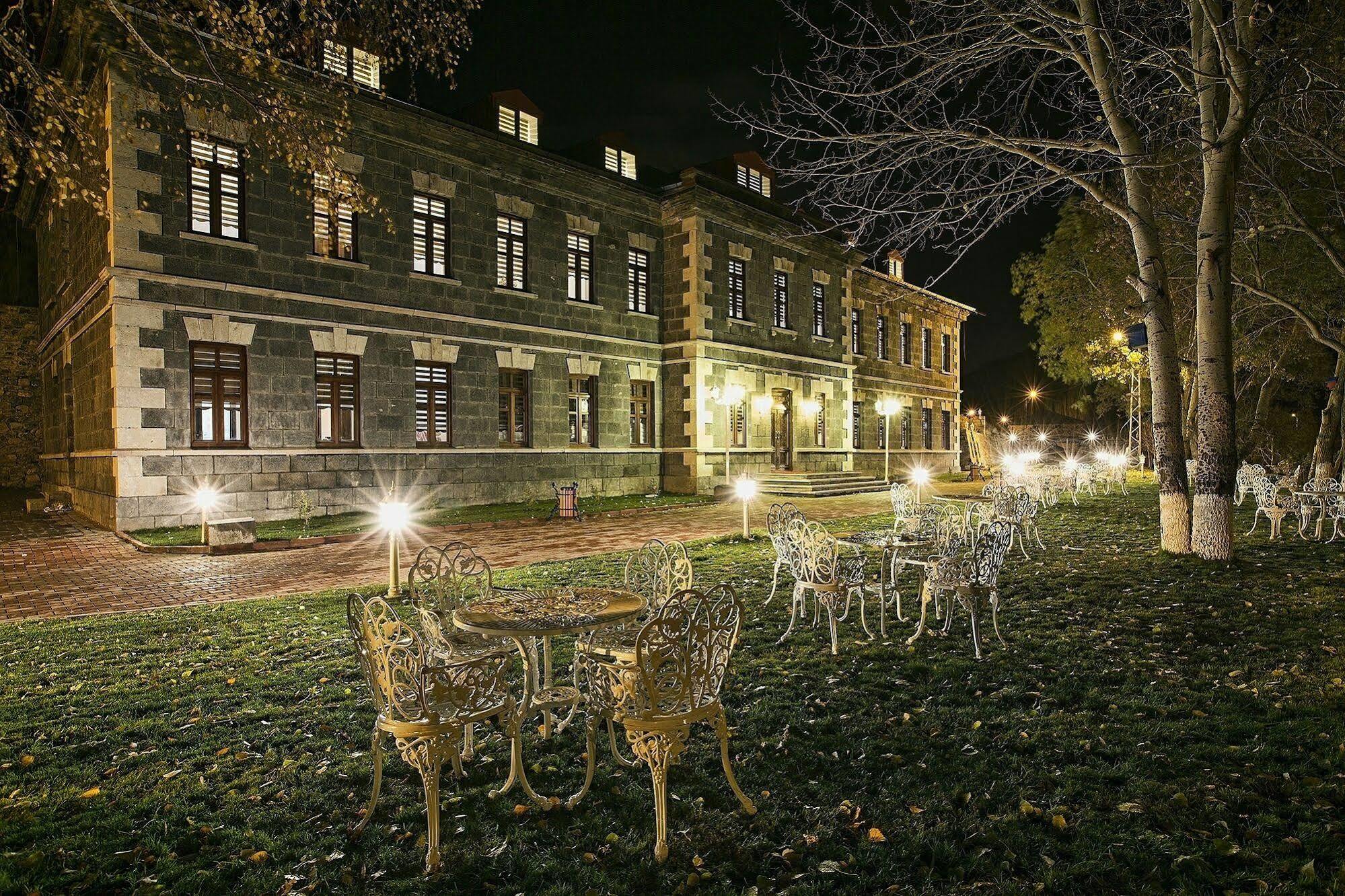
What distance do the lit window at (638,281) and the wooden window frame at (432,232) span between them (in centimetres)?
567

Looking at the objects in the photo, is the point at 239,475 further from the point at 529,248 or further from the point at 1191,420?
the point at 1191,420

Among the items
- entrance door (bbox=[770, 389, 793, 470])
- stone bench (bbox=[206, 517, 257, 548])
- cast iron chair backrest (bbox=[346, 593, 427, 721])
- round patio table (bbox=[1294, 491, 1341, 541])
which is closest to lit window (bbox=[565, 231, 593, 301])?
entrance door (bbox=[770, 389, 793, 470])

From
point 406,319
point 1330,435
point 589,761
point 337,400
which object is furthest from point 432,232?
point 1330,435

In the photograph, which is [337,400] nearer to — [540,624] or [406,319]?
[406,319]

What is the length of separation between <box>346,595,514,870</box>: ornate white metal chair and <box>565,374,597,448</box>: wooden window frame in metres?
16.0

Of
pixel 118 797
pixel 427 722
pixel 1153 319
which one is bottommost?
pixel 118 797

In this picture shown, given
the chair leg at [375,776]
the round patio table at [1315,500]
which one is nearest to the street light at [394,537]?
the chair leg at [375,776]

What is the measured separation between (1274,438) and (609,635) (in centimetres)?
3662

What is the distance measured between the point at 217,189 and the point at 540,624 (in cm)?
1367

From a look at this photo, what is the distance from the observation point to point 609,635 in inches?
178

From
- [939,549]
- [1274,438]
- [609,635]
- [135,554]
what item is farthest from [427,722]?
[1274,438]

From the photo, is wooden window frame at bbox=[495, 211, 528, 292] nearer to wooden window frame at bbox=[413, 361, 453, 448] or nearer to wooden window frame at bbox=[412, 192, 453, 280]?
wooden window frame at bbox=[412, 192, 453, 280]

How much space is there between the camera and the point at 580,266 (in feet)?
65.1

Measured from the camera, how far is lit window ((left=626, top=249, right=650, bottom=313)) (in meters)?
21.2
